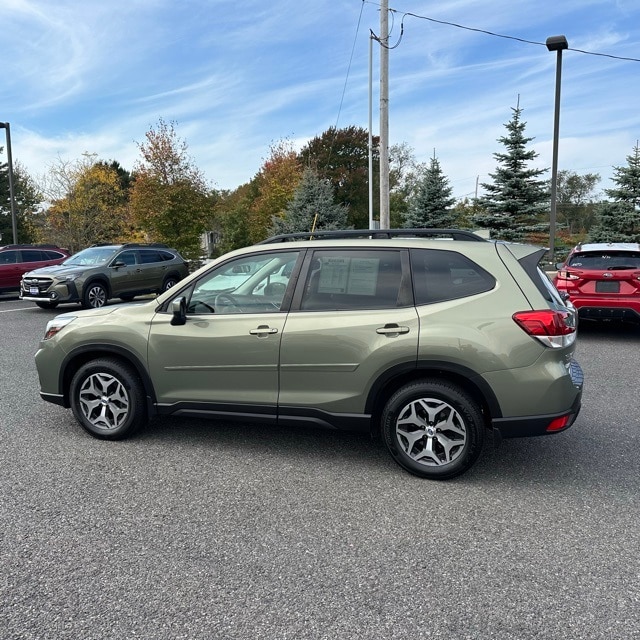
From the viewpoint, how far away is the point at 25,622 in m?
2.37

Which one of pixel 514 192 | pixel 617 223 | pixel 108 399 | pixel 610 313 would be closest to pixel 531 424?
pixel 108 399

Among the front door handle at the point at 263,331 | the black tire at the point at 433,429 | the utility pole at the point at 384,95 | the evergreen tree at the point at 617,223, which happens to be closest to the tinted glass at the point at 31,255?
the utility pole at the point at 384,95

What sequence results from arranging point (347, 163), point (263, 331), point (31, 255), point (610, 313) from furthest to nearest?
point (347, 163) < point (31, 255) < point (610, 313) < point (263, 331)

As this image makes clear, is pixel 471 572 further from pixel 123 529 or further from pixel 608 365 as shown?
pixel 608 365

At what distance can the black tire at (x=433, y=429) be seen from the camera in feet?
12.1

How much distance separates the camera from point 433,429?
3.77 metres

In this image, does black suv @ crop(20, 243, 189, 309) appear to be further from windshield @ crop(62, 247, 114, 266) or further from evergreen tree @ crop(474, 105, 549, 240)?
evergreen tree @ crop(474, 105, 549, 240)

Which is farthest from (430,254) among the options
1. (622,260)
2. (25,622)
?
(622,260)

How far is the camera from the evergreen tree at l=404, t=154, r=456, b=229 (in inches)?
1104

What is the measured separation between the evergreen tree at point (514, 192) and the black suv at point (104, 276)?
1517 centimetres

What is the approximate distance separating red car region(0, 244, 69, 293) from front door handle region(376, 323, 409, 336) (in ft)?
52.4

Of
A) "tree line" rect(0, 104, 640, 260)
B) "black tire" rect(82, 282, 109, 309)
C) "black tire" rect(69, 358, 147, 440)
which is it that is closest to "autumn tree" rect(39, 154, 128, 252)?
"tree line" rect(0, 104, 640, 260)

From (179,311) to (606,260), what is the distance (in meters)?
7.67

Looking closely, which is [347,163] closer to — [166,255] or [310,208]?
[310,208]
